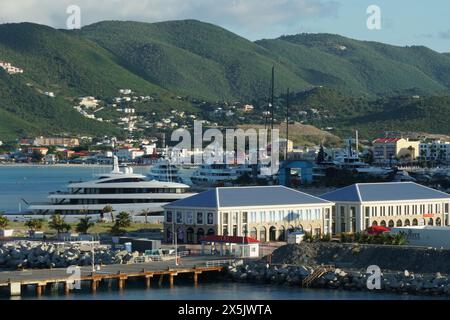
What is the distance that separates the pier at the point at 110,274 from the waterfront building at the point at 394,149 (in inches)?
3988

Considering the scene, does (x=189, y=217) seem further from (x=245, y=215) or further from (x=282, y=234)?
(x=282, y=234)

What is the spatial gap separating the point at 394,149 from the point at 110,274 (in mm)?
106431

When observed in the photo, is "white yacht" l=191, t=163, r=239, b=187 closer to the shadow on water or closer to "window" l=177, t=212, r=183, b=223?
"window" l=177, t=212, r=183, b=223

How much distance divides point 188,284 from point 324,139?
5463 inches

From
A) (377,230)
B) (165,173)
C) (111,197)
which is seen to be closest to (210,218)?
(377,230)

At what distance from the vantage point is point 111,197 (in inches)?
2776

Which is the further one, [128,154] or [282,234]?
[128,154]

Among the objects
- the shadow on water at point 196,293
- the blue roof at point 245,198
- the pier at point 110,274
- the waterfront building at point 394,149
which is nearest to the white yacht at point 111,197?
the blue roof at point 245,198

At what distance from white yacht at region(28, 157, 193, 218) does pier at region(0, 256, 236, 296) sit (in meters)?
22.6

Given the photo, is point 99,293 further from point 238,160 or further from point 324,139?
point 324,139
